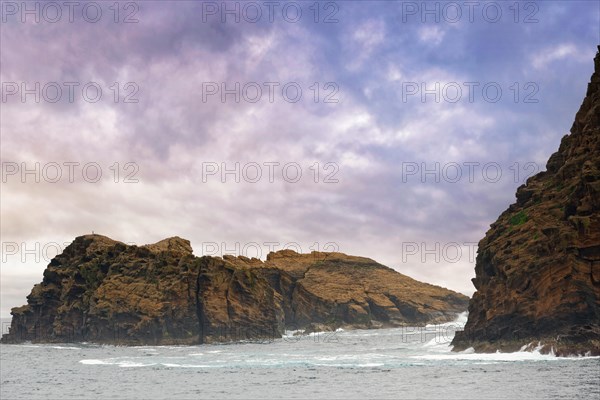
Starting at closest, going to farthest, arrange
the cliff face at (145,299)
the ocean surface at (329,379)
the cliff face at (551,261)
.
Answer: the ocean surface at (329,379), the cliff face at (551,261), the cliff face at (145,299)

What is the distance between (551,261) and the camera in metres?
64.0

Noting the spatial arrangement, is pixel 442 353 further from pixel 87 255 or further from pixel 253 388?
pixel 87 255

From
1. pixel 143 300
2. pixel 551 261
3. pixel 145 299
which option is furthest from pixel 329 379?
pixel 145 299

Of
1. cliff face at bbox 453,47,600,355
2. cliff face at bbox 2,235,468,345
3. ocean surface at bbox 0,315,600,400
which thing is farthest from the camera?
cliff face at bbox 2,235,468,345

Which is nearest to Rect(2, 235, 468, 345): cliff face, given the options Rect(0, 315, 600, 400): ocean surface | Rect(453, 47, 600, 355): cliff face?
Rect(0, 315, 600, 400): ocean surface

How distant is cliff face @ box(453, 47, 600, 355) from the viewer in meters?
60.0

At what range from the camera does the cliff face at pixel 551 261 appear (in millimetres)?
59969

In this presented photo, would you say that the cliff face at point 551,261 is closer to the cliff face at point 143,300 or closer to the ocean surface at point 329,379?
the ocean surface at point 329,379

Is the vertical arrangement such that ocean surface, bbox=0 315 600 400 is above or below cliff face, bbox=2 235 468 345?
below

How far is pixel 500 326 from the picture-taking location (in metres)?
69.5

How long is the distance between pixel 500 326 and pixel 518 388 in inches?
1109

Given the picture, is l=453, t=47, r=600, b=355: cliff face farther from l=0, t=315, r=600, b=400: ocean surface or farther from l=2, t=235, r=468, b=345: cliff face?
l=2, t=235, r=468, b=345: cliff face

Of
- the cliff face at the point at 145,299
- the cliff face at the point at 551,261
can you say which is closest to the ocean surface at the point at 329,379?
the cliff face at the point at 551,261

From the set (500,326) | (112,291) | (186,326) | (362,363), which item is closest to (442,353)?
(500,326)
